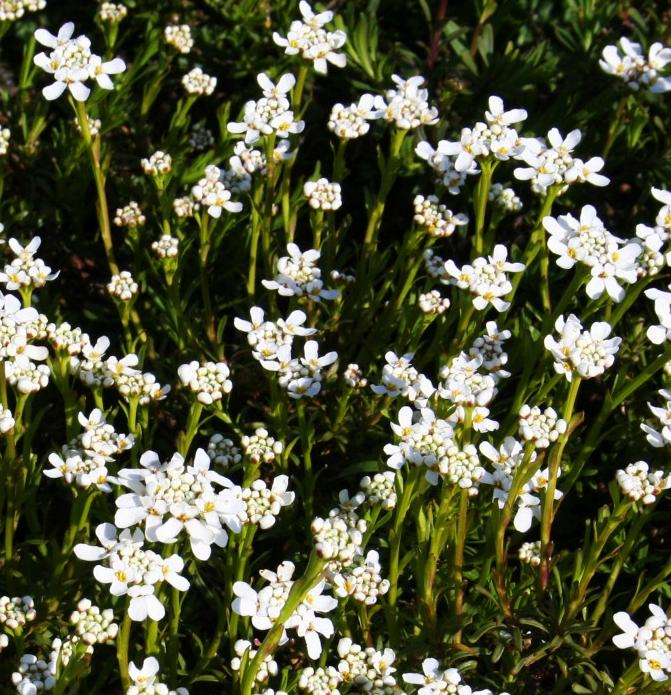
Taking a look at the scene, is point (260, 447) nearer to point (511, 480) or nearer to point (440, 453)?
point (440, 453)

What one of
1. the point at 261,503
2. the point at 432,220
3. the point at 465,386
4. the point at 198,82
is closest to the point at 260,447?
the point at 261,503

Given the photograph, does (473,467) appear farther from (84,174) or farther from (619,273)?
(84,174)

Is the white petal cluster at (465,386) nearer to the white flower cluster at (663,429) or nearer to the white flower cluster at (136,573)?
the white flower cluster at (663,429)

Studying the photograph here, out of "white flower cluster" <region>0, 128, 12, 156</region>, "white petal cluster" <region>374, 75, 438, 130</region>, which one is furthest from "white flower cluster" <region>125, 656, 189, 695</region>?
"white flower cluster" <region>0, 128, 12, 156</region>

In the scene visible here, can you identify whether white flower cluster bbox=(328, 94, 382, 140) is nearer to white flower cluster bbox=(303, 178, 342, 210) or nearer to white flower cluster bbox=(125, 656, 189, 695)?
white flower cluster bbox=(303, 178, 342, 210)

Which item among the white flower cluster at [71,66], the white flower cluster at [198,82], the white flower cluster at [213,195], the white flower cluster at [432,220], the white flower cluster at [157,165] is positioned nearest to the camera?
the white flower cluster at [71,66]

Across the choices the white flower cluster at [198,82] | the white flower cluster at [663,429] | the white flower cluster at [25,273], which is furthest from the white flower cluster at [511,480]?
the white flower cluster at [198,82]
